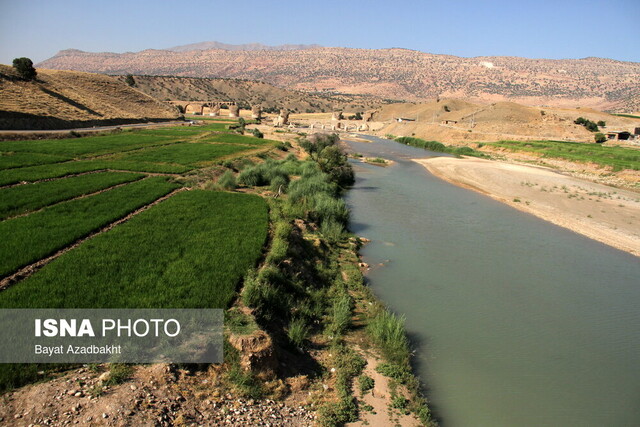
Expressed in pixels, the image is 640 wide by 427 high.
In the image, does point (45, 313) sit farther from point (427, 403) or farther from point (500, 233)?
point (500, 233)

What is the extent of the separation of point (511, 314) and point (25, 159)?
2632cm

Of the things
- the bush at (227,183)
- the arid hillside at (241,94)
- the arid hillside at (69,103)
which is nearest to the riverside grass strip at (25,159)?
the bush at (227,183)

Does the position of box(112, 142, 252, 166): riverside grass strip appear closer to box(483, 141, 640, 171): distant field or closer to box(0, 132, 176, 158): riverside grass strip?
box(0, 132, 176, 158): riverside grass strip

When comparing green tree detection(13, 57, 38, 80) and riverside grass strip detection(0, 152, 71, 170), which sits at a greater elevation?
green tree detection(13, 57, 38, 80)

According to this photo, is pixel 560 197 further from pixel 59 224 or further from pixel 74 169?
pixel 74 169

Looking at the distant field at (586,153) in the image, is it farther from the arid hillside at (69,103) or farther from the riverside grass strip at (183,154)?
the arid hillside at (69,103)

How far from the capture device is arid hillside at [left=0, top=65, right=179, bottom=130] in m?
38.4

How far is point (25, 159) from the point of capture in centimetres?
2255

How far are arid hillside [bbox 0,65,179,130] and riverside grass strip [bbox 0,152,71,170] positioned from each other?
1567cm

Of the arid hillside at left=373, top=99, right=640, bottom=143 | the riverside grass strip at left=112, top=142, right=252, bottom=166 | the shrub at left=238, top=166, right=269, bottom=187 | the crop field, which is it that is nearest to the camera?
the crop field

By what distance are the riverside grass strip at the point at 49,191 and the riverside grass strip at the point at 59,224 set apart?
63 cm

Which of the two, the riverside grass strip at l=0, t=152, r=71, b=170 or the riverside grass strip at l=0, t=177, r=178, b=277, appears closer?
the riverside grass strip at l=0, t=177, r=178, b=277

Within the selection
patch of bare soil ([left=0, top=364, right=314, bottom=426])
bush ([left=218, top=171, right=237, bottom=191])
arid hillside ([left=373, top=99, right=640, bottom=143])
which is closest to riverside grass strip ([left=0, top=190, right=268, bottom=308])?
patch of bare soil ([left=0, top=364, right=314, bottom=426])

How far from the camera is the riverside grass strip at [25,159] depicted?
67.2ft
